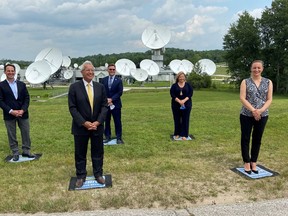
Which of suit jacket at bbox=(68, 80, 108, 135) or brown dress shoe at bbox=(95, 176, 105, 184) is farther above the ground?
suit jacket at bbox=(68, 80, 108, 135)

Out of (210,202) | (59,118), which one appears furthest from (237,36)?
(210,202)

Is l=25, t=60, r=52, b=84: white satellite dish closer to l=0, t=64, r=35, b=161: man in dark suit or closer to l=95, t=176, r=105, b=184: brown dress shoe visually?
l=0, t=64, r=35, b=161: man in dark suit

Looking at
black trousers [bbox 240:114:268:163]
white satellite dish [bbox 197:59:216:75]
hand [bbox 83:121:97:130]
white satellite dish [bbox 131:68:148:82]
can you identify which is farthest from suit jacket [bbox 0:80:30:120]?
white satellite dish [bbox 131:68:148:82]

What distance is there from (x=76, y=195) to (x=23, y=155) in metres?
2.84

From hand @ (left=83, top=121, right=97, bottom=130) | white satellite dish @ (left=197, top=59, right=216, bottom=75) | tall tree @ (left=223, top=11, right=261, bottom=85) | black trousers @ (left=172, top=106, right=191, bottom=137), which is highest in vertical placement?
tall tree @ (left=223, top=11, right=261, bottom=85)

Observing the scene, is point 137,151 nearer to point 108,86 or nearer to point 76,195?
point 108,86

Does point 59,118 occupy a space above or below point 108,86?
below

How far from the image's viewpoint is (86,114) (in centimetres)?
520

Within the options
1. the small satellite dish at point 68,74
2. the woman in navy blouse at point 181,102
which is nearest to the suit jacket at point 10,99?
the woman in navy blouse at point 181,102

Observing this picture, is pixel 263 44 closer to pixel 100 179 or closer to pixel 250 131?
pixel 250 131

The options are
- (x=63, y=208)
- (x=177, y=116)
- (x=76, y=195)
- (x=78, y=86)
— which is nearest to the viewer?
(x=63, y=208)

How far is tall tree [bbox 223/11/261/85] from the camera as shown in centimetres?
4791

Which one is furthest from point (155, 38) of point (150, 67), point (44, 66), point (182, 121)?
point (182, 121)

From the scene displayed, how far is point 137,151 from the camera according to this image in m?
7.46
